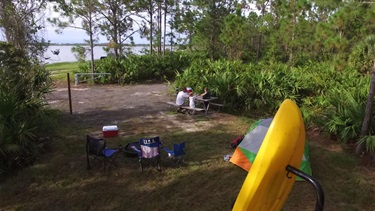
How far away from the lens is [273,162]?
139cm

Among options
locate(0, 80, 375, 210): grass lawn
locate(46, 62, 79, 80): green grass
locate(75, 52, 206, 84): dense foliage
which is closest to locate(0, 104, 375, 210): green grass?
locate(0, 80, 375, 210): grass lawn

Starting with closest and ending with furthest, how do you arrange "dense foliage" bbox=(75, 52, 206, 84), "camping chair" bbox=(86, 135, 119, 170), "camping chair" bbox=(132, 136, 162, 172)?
1. "camping chair" bbox=(132, 136, 162, 172)
2. "camping chair" bbox=(86, 135, 119, 170)
3. "dense foliage" bbox=(75, 52, 206, 84)

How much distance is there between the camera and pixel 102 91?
14.2 metres

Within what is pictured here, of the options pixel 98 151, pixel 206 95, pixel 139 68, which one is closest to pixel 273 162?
pixel 98 151

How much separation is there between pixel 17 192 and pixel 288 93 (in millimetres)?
9014

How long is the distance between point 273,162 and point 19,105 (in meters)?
7.08

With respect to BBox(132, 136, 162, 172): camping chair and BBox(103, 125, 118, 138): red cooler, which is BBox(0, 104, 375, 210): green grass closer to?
BBox(103, 125, 118, 138): red cooler

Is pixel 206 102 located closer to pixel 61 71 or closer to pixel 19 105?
pixel 19 105

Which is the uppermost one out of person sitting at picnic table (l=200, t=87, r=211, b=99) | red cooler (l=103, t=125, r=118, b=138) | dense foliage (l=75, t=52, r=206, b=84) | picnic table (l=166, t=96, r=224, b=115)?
dense foliage (l=75, t=52, r=206, b=84)

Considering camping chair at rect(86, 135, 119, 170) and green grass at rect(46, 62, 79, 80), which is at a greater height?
green grass at rect(46, 62, 79, 80)

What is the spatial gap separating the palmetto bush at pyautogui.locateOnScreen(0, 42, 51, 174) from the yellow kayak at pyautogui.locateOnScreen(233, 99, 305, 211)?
600 centimetres

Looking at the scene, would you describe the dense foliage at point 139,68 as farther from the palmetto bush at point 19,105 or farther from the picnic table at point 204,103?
the palmetto bush at point 19,105

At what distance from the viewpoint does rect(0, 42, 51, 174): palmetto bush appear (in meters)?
5.95

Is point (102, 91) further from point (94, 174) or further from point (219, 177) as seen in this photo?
point (219, 177)
